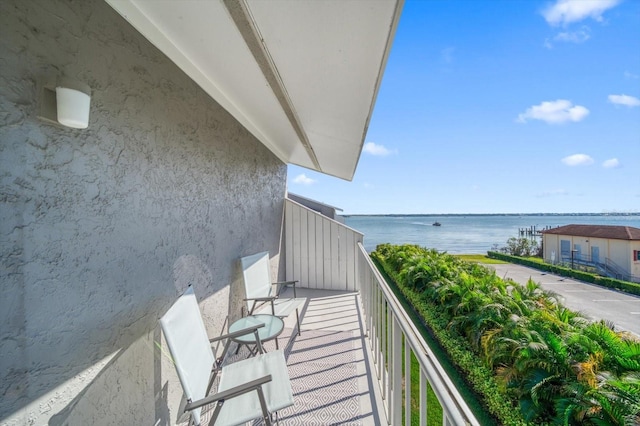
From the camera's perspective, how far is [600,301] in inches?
505

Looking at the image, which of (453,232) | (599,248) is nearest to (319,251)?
(599,248)

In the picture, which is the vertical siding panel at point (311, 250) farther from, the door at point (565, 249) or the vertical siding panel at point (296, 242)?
the door at point (565, 249)

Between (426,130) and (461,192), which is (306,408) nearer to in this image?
(426,130)

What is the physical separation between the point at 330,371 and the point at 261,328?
93 cm

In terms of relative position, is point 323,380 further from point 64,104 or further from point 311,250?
point 311,250

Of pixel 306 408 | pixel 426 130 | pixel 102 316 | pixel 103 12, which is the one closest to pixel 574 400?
pixel 306 408

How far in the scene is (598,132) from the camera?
77.6 feet

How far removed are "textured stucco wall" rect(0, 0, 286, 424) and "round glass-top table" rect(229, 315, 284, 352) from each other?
53cm

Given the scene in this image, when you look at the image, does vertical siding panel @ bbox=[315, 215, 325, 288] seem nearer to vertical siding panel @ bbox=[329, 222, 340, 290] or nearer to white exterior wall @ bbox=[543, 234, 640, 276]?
vertical siding panel @ bbox=[329, 222, 340, 290]

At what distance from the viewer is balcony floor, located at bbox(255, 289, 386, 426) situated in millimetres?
2320

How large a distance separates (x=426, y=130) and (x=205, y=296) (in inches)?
726

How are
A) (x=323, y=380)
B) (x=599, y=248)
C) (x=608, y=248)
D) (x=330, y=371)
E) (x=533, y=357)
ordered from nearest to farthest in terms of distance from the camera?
(x=533, y=357), (x=323, y=380), (x=330, y=371), (x=608, y=248), (x=599, y=248)

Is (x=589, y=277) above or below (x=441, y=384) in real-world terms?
below

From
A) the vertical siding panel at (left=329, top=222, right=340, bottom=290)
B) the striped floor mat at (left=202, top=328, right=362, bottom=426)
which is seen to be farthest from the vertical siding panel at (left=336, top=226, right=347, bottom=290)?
the striped floor mat at (left=202, top=328, right=362, bottom=426)
